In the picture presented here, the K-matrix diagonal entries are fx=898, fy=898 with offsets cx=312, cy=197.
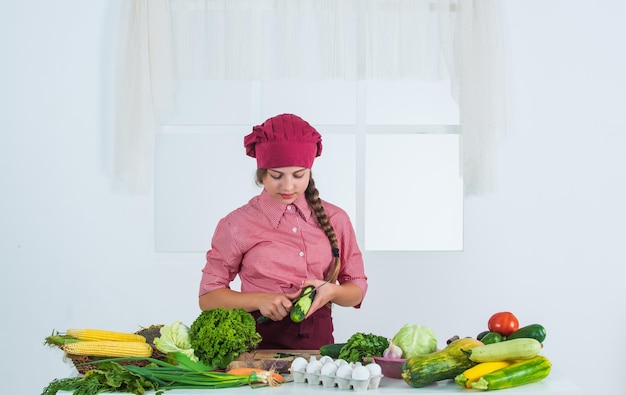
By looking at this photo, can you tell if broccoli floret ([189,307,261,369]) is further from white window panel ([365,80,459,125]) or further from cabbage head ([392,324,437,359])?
white window panel ([365,80,459,125])

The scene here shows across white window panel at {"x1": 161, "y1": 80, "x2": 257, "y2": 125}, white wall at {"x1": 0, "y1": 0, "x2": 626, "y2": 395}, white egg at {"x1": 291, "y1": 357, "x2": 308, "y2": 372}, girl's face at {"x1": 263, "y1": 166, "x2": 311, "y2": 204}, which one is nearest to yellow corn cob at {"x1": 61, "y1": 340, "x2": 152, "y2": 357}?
white egg at {"x1": 291, "y1": 357, "x2": 308, "y2": 372}

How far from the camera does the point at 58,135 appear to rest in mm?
6023

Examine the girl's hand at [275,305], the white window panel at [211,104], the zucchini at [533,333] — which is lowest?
the zucchini at [533,333]

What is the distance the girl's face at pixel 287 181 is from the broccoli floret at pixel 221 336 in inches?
26.9

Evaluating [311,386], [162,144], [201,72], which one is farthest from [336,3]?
[311,386]

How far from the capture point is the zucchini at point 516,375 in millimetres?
3107

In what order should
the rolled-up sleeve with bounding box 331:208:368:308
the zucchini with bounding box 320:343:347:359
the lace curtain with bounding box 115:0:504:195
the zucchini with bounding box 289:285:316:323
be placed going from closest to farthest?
the zucchini with bounding box 320:343:347:359 < the zucchini with bounding box 289:285:316:323 < the rolled-up sleeve with bounding box 331:208:368:308 < the lace curtain with bounding box 115:0:504:195

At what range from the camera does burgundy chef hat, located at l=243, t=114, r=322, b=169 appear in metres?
3.82

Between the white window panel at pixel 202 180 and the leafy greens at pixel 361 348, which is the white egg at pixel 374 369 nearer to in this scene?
the leafy greens at pixel 361 348

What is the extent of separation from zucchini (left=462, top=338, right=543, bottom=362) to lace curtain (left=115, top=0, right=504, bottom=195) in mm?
3016

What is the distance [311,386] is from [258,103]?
3207mm

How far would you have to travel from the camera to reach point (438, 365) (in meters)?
3.16

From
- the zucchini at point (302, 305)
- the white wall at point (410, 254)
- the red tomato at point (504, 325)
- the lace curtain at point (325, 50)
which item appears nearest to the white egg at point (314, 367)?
the zucchini at point (302, 305)

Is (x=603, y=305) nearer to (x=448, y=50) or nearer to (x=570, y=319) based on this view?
(x=570, y=319)
